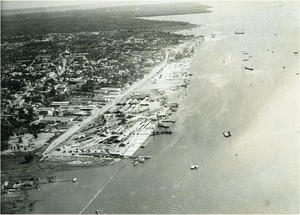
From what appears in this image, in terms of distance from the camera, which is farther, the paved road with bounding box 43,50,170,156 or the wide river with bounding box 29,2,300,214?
the paved road with bounding box 43,50,170,156

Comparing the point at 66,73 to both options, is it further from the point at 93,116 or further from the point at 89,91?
the point at 93,116

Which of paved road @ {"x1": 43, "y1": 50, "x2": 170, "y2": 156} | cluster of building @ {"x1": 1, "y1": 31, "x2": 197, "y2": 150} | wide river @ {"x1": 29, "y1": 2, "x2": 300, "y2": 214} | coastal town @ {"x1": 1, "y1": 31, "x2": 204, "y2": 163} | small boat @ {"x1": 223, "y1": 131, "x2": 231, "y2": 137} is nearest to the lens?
wide river @ {"x1": 29, "y1": 2, "x2": 300, "y2": 214}

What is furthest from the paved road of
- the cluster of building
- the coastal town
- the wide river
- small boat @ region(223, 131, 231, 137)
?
small boat @ region(223, 131, 231, 137)

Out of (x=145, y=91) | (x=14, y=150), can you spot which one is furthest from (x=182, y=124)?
(x=14, y=150)

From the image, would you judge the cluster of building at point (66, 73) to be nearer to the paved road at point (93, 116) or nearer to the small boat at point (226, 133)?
the paved road at point (93, 116)

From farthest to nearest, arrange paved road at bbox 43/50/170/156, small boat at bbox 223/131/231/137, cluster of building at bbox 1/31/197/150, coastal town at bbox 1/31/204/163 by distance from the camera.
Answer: cluster of building at bbox 1/31/197/150
coastal town at bbox 1/31/204/163
paved road at bbox 43/50/170/156
small boat at bbox 223/131/231/137

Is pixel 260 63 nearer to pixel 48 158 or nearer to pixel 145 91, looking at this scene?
pixel 145 91

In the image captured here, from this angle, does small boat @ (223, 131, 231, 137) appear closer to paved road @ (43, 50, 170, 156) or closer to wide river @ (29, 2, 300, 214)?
wide river @ (29, 2, 300, 214)

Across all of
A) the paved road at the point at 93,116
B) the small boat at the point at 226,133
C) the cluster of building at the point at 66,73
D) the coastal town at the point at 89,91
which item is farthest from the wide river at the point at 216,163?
the cluster of building at the point at 66,73

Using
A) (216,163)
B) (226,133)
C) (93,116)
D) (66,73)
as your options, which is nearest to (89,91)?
(93,116)
